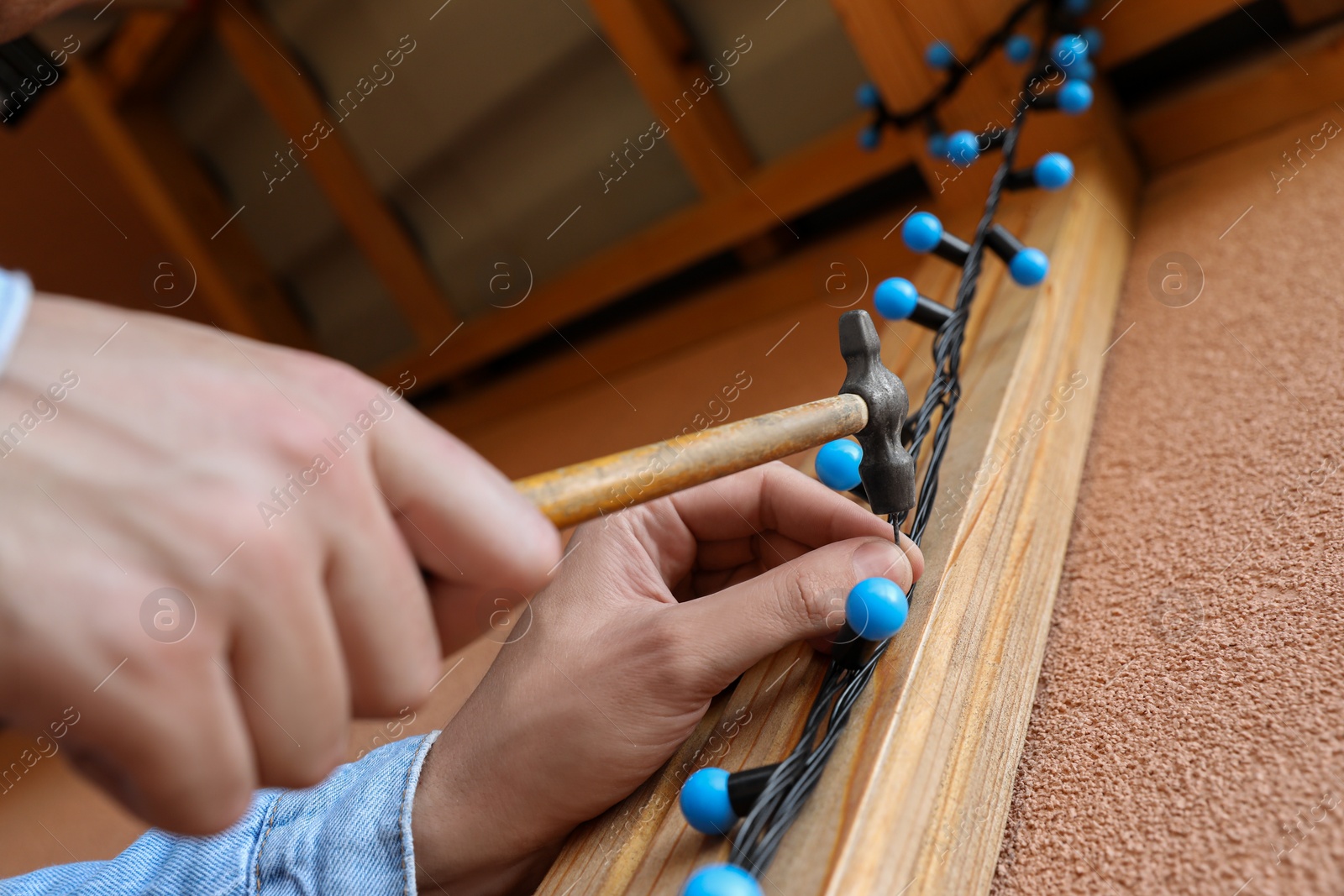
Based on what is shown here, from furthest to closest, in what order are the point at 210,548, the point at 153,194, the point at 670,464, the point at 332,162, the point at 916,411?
the point at 153,194
the point at 332,162
the point at 916,411
the point at 670,464
the point at 210,548

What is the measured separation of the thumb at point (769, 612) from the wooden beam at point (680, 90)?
99 centimetres

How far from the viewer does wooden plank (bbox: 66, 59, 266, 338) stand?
Answer: 231cm

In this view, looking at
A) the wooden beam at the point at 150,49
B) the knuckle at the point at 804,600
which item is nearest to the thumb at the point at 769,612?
the knuckle at the point at 804,600

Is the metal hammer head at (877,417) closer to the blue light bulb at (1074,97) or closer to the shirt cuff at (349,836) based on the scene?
the shirt cuff at (349,836)

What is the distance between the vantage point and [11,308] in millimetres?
219

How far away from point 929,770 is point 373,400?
0.30m

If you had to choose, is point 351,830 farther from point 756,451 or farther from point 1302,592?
point 1302,592

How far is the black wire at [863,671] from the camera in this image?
36cm

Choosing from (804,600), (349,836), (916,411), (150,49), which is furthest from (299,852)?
(150,49)

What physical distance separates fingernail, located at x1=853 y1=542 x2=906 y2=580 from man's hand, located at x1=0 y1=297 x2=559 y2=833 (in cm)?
23

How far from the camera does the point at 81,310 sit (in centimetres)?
23

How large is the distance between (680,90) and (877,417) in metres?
0.99

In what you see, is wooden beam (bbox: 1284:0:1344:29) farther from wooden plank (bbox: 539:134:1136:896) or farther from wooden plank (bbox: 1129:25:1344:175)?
wooden plank (bbox: 539:134:1136:896)

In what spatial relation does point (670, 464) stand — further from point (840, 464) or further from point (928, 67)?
point (928, 67)
